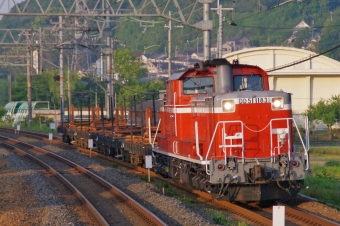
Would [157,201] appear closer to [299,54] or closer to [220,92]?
[220,92]

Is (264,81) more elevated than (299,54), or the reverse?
(299,54)

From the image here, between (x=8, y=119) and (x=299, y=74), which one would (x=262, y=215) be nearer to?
(x=299, y=74)

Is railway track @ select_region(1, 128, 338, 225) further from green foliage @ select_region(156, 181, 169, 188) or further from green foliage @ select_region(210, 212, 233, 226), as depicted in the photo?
green foliage @ select_region(156, 181, 169, 188)

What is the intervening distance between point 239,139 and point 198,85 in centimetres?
218

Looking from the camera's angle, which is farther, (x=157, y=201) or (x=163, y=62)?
(x=163, y=62)

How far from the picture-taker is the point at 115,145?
25000 mm

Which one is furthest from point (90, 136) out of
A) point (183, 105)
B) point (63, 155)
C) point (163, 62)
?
point (163, 62)

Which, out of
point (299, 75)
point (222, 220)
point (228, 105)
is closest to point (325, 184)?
point (228, 105)

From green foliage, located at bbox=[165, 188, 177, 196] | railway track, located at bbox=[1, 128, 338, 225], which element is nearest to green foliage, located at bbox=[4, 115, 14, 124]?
green foliage, located at bbox=[165, 188, 177, 196]

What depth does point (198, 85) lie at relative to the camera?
15312 millimetres

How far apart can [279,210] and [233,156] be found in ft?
13.1

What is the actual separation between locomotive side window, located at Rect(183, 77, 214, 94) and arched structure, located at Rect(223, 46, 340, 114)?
37.6 meters

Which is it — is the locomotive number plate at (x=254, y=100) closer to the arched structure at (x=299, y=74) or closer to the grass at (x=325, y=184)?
the grass at (x=325, y=184)

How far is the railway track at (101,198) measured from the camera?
1274cm
